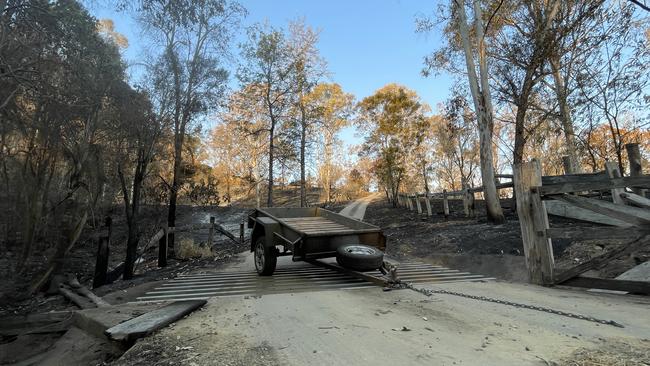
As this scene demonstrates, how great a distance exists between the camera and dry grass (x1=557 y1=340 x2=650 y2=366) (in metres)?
2.73

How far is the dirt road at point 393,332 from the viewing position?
9.91ft

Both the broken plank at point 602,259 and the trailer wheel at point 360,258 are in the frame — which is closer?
the broken plank at point 602,259

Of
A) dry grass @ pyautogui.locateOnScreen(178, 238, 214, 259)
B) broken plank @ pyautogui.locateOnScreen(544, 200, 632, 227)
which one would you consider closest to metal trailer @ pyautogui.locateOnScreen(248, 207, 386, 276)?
broken plank @ pyautogui.locateOnScreen(544, 200, 632, 227)

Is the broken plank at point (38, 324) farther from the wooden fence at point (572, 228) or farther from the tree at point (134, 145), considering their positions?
the wooden fence at point (572, 228)

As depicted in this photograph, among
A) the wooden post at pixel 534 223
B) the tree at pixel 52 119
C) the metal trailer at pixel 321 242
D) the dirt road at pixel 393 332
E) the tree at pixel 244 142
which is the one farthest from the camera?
the tree at pixel 244 142

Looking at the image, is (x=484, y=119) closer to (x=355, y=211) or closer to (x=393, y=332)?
(x=393, y=332)

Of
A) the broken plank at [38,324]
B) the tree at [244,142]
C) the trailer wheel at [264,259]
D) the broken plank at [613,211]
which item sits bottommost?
the broken plank at [38,324]

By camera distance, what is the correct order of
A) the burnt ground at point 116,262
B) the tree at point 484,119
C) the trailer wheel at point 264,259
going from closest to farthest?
the trailer wheel at point 264,259, the burnt ground at point 116,262, the tree at point 484,119

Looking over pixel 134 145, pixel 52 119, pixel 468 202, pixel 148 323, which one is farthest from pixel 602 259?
pixel 52 119

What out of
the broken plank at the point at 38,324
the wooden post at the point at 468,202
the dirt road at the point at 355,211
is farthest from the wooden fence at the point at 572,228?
the wooden post at the point at 468,202

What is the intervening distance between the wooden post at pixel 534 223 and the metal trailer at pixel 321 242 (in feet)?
7.69

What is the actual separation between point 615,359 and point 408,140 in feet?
86.2

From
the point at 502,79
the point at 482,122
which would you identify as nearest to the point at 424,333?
the point at 482,122

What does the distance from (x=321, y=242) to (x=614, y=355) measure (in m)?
4.38
